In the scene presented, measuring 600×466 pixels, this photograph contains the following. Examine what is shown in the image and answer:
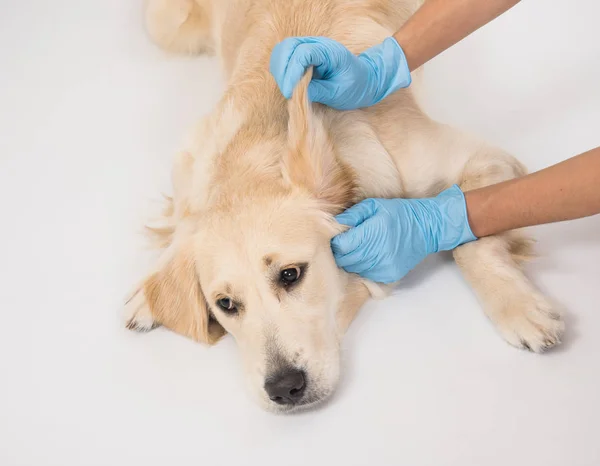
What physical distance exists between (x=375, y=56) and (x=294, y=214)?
88 centimetres

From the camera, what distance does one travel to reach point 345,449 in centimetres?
229

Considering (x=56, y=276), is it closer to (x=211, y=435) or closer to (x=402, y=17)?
(x=211, y=435)

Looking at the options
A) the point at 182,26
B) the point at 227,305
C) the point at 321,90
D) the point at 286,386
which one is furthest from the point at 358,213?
the point at 182,26

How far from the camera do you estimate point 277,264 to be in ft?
7.91

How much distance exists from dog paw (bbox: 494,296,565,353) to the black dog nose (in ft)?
2.56

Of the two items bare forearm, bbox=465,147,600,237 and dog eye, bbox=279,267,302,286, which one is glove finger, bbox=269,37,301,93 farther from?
bare forearm, bbox=465,147,600,237

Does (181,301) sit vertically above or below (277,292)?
below

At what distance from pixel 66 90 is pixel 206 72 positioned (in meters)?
0.91

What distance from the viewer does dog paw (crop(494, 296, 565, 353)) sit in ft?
7.96

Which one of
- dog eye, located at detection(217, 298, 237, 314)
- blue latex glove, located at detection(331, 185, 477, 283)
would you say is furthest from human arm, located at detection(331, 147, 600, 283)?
dog eye, located at detection(217, 298, 237, 314)

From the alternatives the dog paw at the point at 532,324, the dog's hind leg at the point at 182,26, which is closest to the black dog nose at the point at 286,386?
the dog paw at the point at 532,324

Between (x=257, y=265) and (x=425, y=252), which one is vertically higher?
(x=257, y=265)

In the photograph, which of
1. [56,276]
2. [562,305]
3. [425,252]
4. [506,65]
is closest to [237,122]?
→ [425,252]

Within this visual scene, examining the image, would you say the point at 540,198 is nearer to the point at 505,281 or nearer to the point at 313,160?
the point at 505,281
